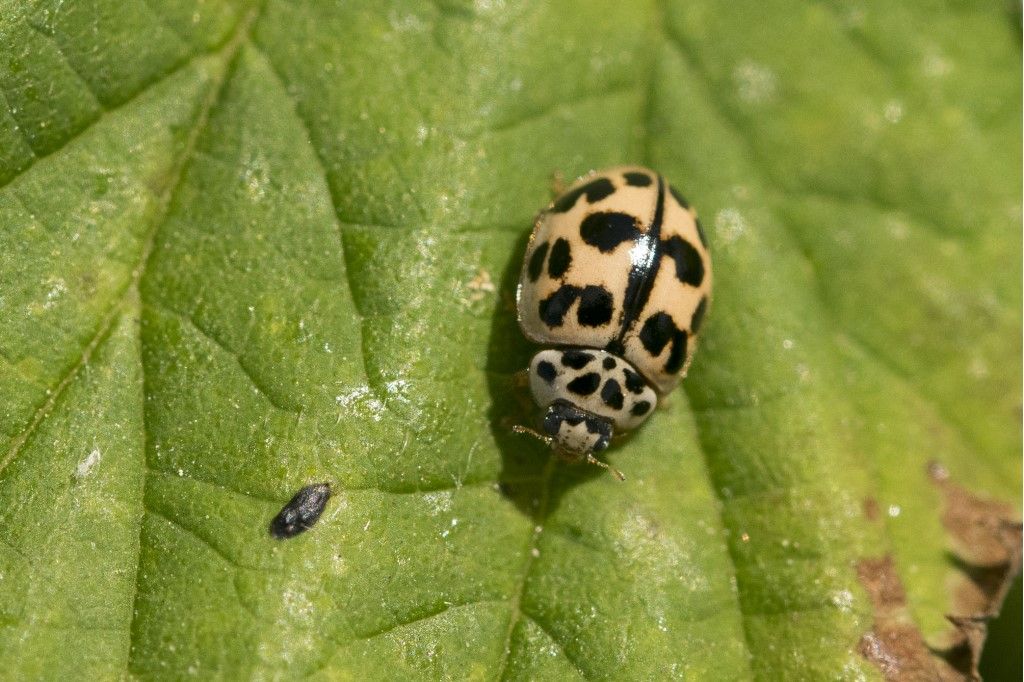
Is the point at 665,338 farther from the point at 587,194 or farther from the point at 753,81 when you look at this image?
the point at 753,81

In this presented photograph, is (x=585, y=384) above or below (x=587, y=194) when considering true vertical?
below

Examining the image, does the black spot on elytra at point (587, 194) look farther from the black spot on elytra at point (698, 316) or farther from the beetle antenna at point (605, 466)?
the beetle antenna at point (605, 466)

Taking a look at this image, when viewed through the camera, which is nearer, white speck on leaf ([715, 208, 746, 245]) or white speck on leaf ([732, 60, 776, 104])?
white speck on leaf ([715, 208, 746, 245])

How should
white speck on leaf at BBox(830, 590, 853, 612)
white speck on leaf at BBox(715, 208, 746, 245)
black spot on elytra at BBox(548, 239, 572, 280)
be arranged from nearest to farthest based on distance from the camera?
white speck on leaf at BBox(830, 590, 853, 612)
black spot on elytra at BBox(548, 239, 572, 280)
white speck on leaf at BBox(715, 208, 746, 245)

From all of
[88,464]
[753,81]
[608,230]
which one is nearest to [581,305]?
[608,230]

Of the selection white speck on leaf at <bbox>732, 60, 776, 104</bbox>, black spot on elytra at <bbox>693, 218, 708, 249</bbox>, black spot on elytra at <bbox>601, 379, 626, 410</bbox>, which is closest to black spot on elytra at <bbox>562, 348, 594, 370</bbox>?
black spot on elytra at <bbox>601, 379, 626, 410</bbox>

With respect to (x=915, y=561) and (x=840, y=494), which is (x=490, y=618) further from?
(x=915, y=561)

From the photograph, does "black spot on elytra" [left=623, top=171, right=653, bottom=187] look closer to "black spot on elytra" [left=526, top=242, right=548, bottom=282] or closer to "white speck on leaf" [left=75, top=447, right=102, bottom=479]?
"black spot on elytra" [left=526, top=242, right=548, bottom=282]
